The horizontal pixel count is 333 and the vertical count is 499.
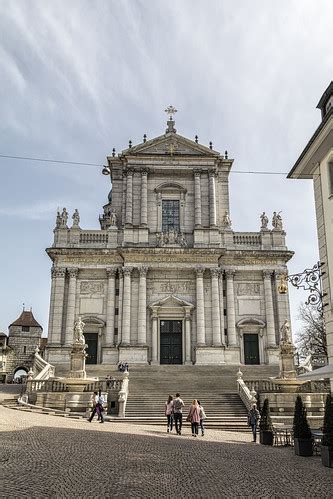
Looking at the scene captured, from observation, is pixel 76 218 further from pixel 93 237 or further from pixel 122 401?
pixel 122 401

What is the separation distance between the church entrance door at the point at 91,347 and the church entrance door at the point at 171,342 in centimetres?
506

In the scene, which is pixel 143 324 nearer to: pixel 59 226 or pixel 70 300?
pixel 70 300

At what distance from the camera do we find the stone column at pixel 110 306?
37.3 m

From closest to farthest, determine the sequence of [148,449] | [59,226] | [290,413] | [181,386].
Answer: [148,449], [290,413], [181,386], [59,226]

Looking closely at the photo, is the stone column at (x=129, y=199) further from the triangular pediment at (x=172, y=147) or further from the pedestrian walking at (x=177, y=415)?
the pedestrian walking at (x=177, y=415)

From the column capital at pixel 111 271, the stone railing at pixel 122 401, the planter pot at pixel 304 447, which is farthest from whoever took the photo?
the column capital at pixel 111 271

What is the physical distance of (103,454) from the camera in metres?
12.7

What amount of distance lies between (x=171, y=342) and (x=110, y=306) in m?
5.48

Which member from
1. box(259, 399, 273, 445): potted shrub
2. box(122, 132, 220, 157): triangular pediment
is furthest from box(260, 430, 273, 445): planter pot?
box(122, 132, 220, 157): triangular pediment

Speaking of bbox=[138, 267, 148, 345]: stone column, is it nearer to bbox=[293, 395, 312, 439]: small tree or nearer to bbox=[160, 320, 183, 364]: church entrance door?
bbox=[160, 320, 183, 364]: church entrance door

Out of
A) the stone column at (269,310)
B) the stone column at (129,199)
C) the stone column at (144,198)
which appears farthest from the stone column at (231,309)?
the stone column at (129,199)

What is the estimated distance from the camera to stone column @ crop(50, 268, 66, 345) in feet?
122

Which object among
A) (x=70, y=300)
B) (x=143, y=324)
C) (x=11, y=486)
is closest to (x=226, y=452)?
(x=11, y=486)

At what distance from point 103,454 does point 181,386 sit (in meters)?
15.4
